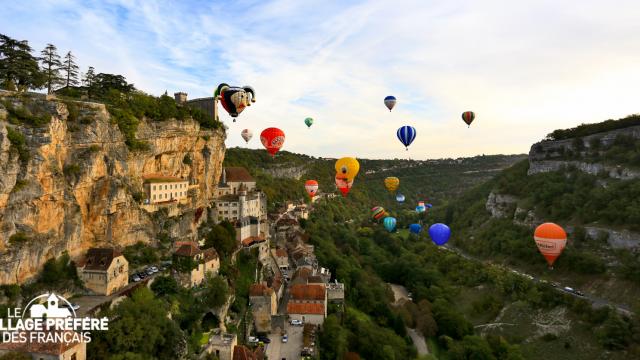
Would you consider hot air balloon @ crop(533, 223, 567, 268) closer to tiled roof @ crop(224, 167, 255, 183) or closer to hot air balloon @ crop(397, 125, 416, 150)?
hot air balloon @ crop(397, 125, 416, 150)

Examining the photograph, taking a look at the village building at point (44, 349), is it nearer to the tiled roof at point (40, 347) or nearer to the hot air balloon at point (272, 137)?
the tiled roof at point (40, 347)

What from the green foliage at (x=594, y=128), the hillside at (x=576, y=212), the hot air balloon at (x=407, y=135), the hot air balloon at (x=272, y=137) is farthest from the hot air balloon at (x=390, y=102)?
the green foliage at (x=594, y=128)

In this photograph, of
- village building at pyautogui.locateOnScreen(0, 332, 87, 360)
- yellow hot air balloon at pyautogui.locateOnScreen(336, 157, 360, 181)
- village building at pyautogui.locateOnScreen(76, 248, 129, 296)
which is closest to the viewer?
village building at pyautogui.locateOnScreen(0, 332, 87, 360)

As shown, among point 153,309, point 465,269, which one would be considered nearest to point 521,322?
point 465,269

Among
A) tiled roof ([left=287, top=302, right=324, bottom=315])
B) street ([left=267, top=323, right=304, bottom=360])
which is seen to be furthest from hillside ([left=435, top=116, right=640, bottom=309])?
street ([left=267, top=323, right=304, bottom=360])

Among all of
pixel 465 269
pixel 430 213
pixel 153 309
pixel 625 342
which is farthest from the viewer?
pixel 430 213

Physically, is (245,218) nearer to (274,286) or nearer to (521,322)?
(274,286)

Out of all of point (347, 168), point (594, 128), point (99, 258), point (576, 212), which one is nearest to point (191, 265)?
point (99, 258)
